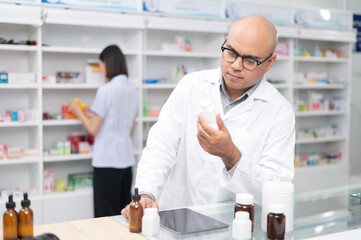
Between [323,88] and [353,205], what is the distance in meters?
4.47

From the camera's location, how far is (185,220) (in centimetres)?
173

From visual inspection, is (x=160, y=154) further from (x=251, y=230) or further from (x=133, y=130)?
(x=133, y=130)

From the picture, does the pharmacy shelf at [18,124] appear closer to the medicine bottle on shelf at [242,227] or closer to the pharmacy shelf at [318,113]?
the medicine bottle on shelf at [242,227]

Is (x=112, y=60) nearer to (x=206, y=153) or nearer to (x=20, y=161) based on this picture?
(x=20, y=161)

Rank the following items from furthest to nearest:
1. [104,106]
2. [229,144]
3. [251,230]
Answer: [104,106], [229,144], [251,230]

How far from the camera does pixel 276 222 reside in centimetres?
→ 152


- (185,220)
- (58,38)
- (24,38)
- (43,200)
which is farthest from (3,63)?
(185,220)

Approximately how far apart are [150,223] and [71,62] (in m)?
3.43

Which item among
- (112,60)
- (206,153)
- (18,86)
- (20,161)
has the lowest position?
(20,161)

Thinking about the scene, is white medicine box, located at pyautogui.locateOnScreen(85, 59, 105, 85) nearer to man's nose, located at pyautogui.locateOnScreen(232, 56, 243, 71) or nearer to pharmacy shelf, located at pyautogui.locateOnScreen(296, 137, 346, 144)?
pharmacy shelf, located at pyautogui.locateOnScreen(296, 137, 346, 144)

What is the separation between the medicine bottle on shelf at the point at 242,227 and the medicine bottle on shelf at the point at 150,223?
27cm

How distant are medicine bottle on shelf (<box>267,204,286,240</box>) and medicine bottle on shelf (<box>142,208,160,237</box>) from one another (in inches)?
15.2

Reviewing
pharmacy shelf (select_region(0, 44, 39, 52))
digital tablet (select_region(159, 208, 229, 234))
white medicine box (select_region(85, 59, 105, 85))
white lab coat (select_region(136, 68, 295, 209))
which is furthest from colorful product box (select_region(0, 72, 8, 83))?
digital tablet (select_region(159, 208, 229, 234))

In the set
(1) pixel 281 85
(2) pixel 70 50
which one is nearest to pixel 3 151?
(2) pixel 70 50
